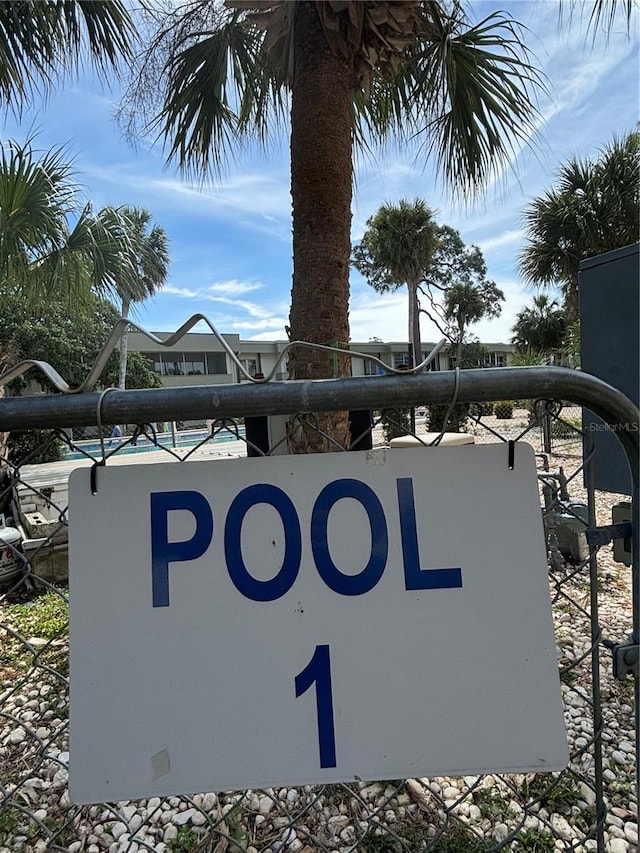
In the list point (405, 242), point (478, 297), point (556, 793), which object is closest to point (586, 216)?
point (405, 242)

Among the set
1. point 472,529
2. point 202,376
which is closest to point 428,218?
point 202,376

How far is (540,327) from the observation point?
2469 cm

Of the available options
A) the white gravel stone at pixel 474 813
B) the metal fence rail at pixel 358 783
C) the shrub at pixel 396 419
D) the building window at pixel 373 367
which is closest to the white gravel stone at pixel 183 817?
the metal fence rail at pixel 358 783

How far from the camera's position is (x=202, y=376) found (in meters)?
30.3

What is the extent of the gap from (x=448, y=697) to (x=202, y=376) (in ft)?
Result: 101

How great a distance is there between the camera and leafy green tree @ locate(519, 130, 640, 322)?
10.4 meters

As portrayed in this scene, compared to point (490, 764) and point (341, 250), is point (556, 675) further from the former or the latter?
point (341, 250)

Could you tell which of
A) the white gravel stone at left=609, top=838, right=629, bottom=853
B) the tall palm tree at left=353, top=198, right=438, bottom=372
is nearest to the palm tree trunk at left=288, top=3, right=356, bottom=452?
the white gravel stone at left=609, top=838, right=629, bottom=853

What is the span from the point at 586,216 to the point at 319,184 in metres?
11.4

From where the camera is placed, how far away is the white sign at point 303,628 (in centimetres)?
83

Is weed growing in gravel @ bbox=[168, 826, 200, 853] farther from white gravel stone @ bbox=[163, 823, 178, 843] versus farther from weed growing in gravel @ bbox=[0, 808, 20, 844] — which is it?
weed growing in gravel @ bbox=[0, 808, 20, 844]

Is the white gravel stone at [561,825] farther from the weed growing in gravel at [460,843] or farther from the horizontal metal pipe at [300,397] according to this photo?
the horizontal metal pipe at [300,397]

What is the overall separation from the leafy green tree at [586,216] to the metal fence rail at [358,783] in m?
10.2

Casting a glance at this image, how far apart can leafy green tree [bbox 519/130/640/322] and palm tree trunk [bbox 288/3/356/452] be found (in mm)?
9811
